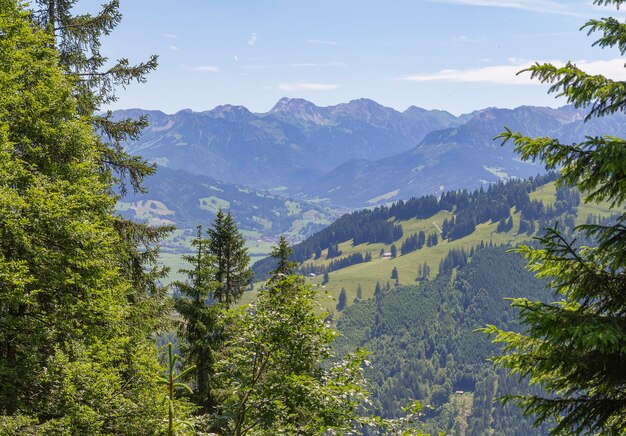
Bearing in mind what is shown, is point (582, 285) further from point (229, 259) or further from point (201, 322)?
point (229, 259)

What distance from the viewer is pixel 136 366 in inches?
664

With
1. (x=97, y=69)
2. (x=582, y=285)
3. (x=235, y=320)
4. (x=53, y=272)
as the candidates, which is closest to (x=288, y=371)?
(x=235, y=320)

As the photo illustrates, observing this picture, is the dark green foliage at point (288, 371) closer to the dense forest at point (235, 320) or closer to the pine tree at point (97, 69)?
the dense forest at point (235, 320)

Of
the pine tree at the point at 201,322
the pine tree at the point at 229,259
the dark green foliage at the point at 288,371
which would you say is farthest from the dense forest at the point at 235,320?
the pine tree at the point at 229,259

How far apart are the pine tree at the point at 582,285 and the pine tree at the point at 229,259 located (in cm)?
2651

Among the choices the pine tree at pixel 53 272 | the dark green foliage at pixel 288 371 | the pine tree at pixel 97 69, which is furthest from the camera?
the pine tree at pixel 97 69

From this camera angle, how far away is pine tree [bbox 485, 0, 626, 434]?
33.2 ft

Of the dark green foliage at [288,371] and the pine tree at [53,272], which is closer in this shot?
the dark green foliage at [288,371]

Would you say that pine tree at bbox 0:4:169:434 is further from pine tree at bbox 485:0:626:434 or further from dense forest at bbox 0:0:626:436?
pine tree at bbox 485:0:626:434

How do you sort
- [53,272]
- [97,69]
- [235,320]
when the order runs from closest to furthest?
[235,320], [53,272], [97,69]

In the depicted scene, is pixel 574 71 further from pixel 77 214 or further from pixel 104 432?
pixel 104 432

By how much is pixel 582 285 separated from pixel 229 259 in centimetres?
2825

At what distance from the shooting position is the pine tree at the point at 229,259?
1410 inches

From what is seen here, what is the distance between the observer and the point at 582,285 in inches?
418
